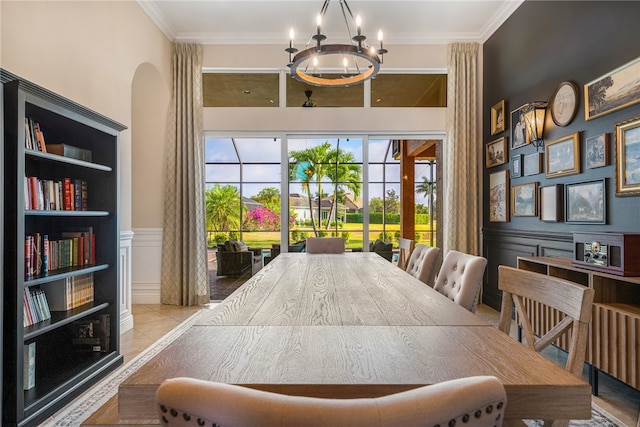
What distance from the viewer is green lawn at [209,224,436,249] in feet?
16.7

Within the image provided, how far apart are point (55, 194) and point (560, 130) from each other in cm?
389

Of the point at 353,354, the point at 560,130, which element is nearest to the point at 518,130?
the point at 560,130

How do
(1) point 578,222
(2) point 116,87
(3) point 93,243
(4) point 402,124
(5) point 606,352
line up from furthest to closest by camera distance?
(4) point 402,124 → (2) point 116,87 → (1) point 578,222 → (3) point 93,243 → (5) point 606,352

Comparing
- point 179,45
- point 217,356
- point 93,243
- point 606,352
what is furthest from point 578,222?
point 179,45

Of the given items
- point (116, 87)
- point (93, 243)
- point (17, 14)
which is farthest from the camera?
point (116, 87)

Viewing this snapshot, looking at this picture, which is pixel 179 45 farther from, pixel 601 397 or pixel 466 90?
pixel 601 397

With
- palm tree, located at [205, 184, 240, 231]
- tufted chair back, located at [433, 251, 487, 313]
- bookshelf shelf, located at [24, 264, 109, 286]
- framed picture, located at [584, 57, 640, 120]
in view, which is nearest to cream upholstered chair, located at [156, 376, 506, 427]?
tufted chair back, located at [433, 251, 487, 313]

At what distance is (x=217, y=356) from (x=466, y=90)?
15.5ft

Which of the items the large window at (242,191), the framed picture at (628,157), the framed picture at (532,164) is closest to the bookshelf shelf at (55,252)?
the large window at (242,191)

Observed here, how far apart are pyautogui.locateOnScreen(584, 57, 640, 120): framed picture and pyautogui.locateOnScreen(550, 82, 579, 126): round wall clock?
13cm

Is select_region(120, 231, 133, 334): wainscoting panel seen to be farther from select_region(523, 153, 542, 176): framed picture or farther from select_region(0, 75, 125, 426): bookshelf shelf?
select_region(523, 153, 542, 176): framed picture

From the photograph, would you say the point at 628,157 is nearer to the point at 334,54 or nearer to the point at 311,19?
the point at 334,54

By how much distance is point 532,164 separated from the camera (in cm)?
367

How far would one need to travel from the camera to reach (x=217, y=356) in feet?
3.09
